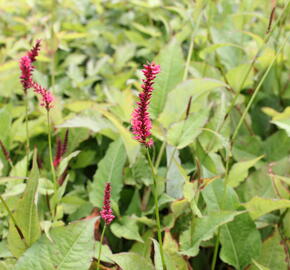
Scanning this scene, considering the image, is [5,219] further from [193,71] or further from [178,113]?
[193,71]

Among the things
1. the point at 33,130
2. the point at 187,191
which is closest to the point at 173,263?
the point at 187,191

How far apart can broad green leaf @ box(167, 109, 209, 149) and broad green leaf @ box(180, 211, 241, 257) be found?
0.18 m

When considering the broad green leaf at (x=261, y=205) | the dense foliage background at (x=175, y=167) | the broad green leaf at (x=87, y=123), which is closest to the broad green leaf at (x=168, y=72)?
the dense foliage background at (x=175, y=167)

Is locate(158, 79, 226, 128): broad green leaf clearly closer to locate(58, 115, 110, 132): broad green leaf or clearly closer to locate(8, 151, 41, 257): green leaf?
locate(58, 115, 110, 132): broad green leaf

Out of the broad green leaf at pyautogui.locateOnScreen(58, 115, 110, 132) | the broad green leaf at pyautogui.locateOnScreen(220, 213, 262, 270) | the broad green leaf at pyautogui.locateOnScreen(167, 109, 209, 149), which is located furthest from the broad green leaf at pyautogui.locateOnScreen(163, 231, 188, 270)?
the broad green leaf at pyautogui.locateOnScreen(58, 115, 110, 132)

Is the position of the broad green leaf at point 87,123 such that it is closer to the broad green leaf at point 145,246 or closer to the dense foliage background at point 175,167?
the dense foliage background at point 175,167

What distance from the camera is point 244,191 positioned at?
42.9 inches

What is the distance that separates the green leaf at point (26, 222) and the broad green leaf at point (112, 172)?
0.72ft

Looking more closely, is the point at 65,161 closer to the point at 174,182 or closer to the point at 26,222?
the point at 26,222

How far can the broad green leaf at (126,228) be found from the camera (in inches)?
37.4

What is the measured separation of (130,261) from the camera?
2.57 feet

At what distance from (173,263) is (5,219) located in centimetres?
41

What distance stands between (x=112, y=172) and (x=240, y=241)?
36cm

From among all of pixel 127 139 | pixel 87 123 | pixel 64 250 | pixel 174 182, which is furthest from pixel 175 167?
pixel 64 250
